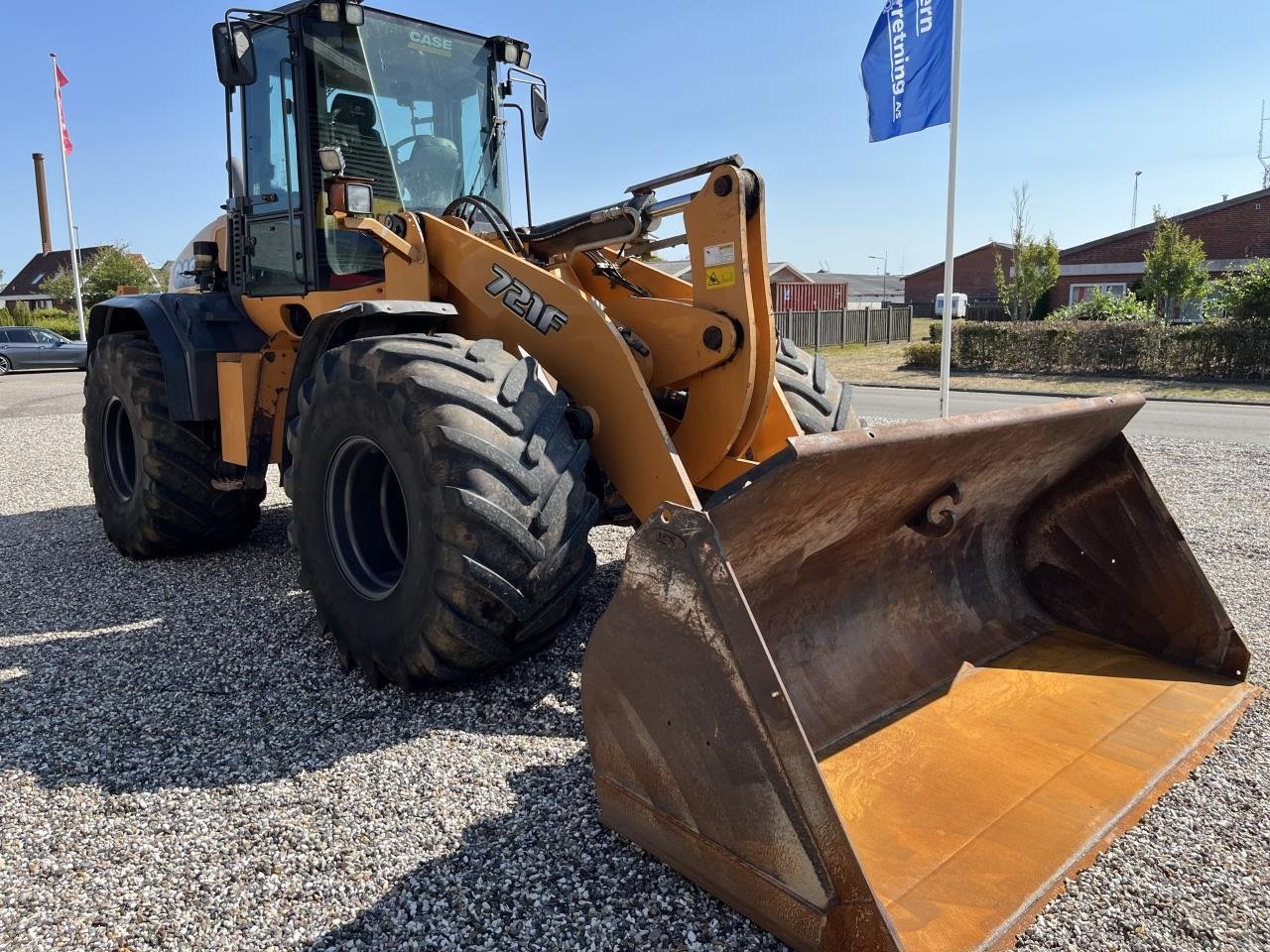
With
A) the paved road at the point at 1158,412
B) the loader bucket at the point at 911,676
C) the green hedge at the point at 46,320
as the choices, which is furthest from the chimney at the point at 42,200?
the loader bucket at the point at 911,676

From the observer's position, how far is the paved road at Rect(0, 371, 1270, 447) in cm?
1195

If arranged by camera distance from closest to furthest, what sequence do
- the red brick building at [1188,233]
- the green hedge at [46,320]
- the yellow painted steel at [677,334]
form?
the yellow painted steel at [677,334]
the red brick building at [1188,233]
the green hedge at [46,320]

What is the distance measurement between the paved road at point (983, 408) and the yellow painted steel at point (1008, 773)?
737 centimetres

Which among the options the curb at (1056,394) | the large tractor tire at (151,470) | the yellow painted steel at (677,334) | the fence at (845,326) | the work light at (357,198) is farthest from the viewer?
the fence at (845,326)

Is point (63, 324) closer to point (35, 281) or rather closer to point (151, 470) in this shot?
point (35, 281)

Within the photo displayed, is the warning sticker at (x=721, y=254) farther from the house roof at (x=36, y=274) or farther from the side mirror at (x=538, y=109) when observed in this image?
the house roof at (x=36, y=274)

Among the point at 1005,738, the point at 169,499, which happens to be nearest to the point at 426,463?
the point at 1005,738

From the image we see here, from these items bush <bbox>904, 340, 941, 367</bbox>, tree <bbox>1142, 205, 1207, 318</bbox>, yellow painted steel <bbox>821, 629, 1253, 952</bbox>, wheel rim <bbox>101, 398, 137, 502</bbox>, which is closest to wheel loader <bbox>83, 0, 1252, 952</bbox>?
yellow painted steel <bbox>821, 629, 1253, 952</bbox>

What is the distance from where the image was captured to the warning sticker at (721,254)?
366cm

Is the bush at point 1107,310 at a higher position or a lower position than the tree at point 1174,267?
lower

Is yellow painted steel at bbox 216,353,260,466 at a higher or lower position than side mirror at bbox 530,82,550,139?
lower

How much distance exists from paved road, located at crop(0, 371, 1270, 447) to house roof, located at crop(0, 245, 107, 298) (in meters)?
46.2

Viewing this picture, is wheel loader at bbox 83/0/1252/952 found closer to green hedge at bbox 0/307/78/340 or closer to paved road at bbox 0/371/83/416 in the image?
paved road at bbox 0/371/83/416

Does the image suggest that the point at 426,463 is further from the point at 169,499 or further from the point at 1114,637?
the point at 169,499
